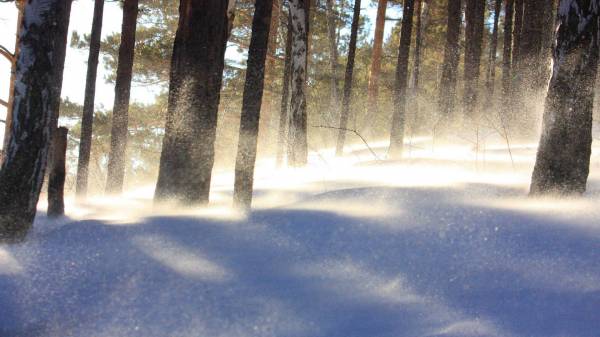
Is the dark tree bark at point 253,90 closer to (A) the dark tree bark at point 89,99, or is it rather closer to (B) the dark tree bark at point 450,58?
(A) the dark tree bark at point 89,99

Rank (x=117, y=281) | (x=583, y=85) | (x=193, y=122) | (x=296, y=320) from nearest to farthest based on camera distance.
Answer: (x=296, y=320) → (x=117, y=281) → (x=583, y=85) → (x=193, y=122)

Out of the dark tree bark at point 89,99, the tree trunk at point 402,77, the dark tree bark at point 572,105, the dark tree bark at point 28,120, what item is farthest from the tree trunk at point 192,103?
the tree trunk at point 402,77

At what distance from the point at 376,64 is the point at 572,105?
14.4 m

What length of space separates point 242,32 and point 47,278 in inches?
771

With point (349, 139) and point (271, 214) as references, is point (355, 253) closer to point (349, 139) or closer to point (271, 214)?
point (271, 214)

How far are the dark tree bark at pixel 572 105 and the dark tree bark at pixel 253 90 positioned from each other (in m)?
3.38

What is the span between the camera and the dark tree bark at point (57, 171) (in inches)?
261

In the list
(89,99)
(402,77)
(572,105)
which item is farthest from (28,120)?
(402,77)

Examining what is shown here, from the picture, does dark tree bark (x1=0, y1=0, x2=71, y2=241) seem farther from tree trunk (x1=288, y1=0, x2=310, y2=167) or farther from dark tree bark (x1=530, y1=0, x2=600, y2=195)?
tree trunk (x1=288, y1=0, x2=310, y2=167)

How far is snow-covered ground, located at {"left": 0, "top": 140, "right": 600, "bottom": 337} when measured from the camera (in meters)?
3.29

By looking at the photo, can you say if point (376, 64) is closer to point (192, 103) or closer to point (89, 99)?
point (89, 99)

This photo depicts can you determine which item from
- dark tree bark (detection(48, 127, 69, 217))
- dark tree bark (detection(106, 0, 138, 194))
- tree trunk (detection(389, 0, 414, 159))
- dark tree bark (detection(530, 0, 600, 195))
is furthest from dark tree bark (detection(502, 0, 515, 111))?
dark tree bark (detection(48, 127, 69, 217))

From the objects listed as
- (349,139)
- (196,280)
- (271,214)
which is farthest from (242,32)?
(196,280)

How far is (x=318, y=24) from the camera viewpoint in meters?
25.7
